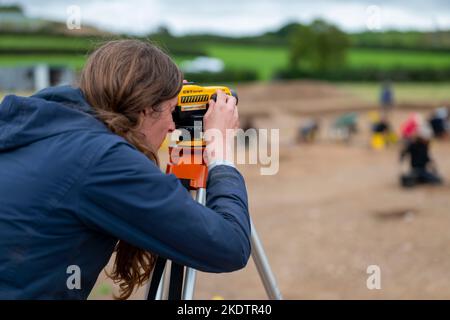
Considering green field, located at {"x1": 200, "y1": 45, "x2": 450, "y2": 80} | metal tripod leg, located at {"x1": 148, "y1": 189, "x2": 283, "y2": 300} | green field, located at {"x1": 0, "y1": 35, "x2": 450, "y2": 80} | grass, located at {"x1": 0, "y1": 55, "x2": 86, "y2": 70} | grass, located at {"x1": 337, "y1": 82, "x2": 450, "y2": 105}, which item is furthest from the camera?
green field, located at {"x1": 200, "y1": 45, "x2": 450, "y2": 80}

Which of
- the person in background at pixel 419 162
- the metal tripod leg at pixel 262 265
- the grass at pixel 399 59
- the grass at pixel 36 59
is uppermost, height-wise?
the metal tripod leg at pixel 262 265

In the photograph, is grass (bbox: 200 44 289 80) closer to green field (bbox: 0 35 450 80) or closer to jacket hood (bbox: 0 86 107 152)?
green field (bbox: 0 35 450 80)

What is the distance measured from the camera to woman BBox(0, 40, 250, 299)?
64.6 inches

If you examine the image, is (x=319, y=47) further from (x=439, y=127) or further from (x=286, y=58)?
(x=439, y=127)

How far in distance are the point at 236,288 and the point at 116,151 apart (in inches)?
142

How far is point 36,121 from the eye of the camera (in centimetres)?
172

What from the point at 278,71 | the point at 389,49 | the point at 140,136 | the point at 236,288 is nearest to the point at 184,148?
the point at 140,136

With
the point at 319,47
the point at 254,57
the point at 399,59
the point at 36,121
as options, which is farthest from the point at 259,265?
the point at 254,57

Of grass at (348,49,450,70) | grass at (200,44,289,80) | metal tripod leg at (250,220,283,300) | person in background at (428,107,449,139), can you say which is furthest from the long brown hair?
grass at (348,49,450,70)

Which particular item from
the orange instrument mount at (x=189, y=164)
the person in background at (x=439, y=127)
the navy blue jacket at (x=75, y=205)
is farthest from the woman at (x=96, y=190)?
the person in background at (x=439, y=127)

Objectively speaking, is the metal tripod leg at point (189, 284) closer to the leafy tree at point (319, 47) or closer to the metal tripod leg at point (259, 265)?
the metal tripod leg at point (259, 265)

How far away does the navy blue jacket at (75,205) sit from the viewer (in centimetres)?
163

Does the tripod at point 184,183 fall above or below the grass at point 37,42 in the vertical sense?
above

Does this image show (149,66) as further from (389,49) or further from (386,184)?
(389,49)
